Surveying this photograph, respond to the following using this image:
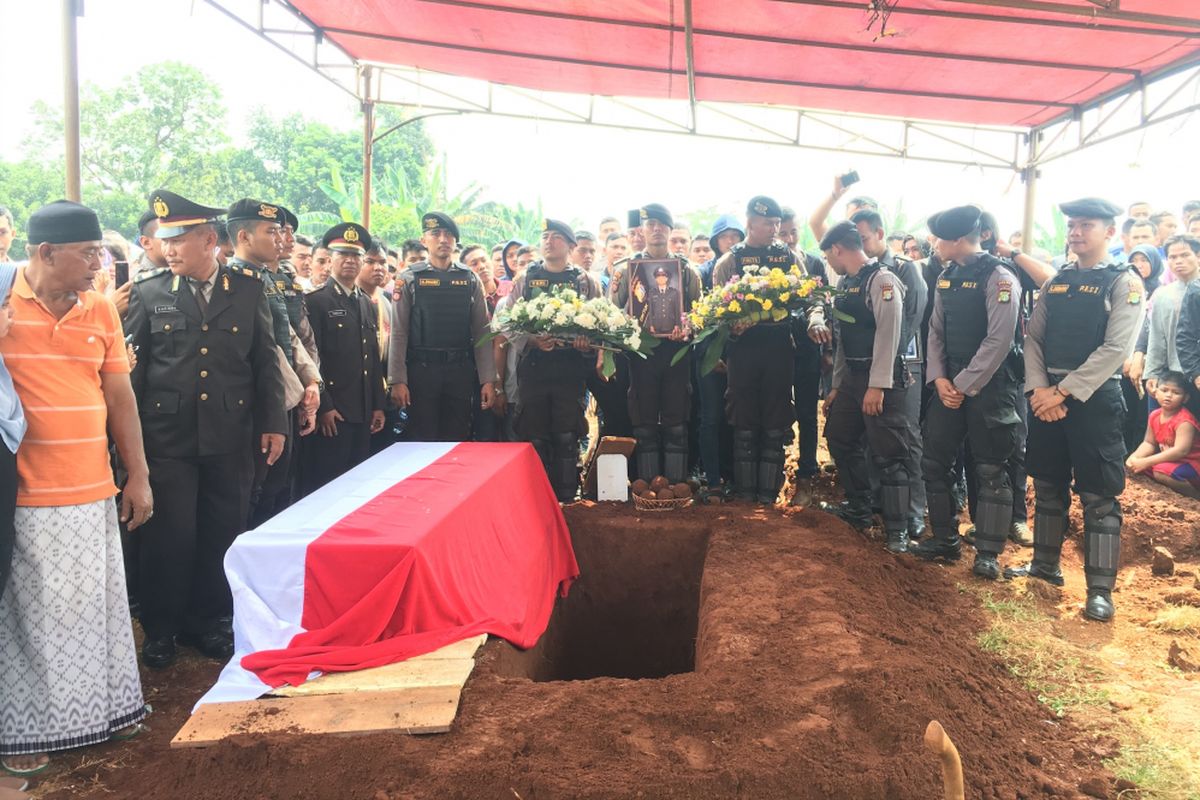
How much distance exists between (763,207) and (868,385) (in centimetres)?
151

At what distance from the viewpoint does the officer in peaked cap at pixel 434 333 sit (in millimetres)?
5645

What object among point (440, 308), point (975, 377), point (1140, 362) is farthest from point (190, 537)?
point (1140, 362)

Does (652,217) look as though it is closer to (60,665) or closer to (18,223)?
(60,665)

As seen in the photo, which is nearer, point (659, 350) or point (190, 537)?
point (190, 537)

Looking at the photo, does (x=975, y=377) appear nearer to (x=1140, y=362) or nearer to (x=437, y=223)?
(x=1140, y=362)

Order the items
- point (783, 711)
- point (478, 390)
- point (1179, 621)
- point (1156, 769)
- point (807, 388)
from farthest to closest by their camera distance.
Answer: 1. point (807, 388)
2. point (478, 390)
3. point (1179, 621)
4. point (1156, 769)
5. point (783, 711)

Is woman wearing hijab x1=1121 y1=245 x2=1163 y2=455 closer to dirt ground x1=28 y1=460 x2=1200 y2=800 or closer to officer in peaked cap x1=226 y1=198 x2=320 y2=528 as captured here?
dirt ground x1=28 y1=460 x2=1200 y2=800

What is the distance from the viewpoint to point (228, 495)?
12.8 ft

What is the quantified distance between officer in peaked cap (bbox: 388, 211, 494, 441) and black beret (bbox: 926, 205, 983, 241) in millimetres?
3067

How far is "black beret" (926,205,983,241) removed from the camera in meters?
4.81

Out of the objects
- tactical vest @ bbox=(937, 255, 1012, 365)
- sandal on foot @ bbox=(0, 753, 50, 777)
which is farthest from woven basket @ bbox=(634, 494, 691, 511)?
→ sandal on foot @ bbox=(0, 753, 50, 777)

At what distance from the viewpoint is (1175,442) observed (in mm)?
6395

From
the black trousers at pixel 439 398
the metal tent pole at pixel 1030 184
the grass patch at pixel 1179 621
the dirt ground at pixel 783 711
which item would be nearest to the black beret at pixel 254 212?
the black trousers at pixel 439 398

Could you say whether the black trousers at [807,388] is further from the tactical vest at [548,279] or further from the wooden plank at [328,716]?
the wooden plank at [328,716]
